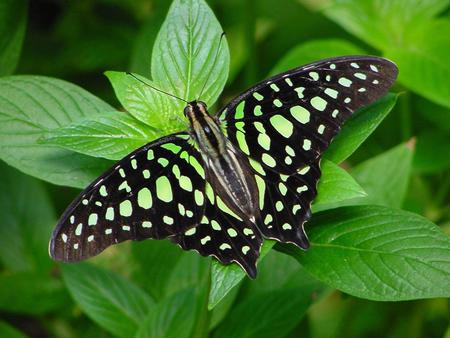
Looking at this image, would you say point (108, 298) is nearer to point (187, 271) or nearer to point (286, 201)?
point (187, 271)

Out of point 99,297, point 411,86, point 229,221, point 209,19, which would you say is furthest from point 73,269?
point 411,86

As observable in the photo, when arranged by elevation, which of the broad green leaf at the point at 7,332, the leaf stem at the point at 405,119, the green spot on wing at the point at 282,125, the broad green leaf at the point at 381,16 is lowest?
the broad green leaf at the point at 7,332

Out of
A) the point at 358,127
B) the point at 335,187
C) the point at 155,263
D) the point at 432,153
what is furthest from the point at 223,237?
the point at 432,153

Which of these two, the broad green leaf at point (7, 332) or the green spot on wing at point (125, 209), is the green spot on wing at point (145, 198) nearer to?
the green spot on wing at point (125, 209)

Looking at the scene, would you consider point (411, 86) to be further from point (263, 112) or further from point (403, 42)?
point (263, 112)

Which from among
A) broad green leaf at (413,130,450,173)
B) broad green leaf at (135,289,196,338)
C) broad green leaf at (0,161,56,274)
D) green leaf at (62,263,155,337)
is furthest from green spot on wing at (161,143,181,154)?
broad green leaf at (413,130,450,173)

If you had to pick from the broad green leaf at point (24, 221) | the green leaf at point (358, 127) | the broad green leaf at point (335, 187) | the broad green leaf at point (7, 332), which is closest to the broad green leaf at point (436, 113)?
the green leaf at point (358, 127)
